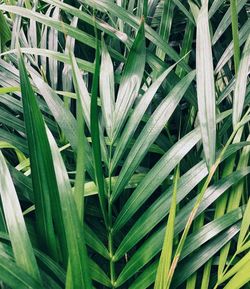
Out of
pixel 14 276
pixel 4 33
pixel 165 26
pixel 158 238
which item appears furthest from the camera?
pixel 4 33

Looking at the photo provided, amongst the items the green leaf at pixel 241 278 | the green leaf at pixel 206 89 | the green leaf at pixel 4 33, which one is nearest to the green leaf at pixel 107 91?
the green leaf at pixel 206 89

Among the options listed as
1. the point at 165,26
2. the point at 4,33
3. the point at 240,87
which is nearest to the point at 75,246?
the point at 240,87

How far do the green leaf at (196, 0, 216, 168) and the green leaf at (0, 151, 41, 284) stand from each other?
0.68 feet

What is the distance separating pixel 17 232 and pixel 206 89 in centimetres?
27

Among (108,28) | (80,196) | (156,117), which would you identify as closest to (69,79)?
(108,28)

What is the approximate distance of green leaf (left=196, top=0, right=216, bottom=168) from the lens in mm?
484

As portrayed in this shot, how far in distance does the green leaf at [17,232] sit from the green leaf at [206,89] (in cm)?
21

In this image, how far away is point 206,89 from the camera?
521mm

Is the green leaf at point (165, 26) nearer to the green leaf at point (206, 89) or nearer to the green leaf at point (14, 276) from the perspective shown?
the green leaf at point (206, 89)

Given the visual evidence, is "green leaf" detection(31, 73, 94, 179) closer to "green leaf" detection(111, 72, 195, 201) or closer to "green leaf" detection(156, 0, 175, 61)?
"green leaf" detection(111, 72, 195, 201)

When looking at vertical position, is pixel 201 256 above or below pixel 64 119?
below

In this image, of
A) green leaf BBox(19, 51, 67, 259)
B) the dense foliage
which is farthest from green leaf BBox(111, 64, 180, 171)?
green leaf BBox(19, 51, 67, 259)

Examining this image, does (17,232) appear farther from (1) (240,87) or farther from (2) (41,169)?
(1) (240,87)

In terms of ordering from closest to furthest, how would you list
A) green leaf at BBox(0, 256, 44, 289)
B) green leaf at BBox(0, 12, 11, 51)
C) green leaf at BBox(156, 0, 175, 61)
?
1. green leaf at BBox(0, 256, 44, 289)
2. green leaf at BBox(156, 0, 175, 61)
3. green leaf at BBox(0, 12, 11, 51)
